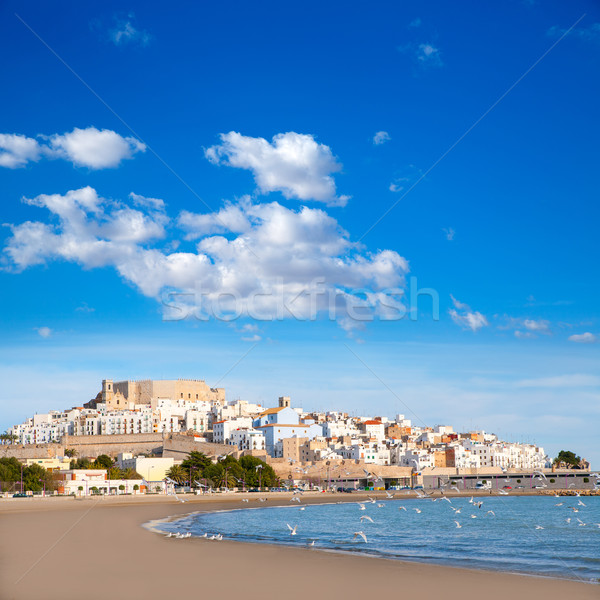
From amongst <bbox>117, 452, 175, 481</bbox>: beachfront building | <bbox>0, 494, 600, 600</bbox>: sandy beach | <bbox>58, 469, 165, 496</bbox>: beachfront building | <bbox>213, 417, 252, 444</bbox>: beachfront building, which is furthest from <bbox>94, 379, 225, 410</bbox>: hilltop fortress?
<bbox>0, 494, 600, 600</bbox>: sandy beach

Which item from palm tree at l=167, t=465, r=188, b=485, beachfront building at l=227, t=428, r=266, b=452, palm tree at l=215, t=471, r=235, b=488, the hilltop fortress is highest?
the hilltop fortress

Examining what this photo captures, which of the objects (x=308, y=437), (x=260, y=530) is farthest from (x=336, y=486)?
(x=260, y=530)

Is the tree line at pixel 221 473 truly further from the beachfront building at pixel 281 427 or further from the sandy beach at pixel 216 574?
the sandy beach at pixel 216 574

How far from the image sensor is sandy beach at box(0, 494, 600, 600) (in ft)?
50.0

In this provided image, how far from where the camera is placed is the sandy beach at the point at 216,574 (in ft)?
50.0

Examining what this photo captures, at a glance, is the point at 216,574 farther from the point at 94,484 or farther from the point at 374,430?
the point at 374,430

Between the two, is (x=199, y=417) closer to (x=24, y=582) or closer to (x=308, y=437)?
(x=308, y=437)

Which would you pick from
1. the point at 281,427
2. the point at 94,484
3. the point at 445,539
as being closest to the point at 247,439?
the point at 281,427

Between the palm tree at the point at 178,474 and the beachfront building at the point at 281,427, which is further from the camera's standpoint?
the beachfront building at the point at 281,427

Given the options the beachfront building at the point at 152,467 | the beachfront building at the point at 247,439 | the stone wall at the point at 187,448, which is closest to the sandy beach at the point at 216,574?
the beachfront building at the point at 152,467

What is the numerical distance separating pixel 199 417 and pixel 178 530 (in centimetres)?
9750

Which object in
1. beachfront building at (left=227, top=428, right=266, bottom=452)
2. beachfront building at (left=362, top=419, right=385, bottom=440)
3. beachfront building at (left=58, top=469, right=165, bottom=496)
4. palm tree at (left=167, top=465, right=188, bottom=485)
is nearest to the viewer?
beachfront building at (left=58, top=469, right=165, bottom=496)

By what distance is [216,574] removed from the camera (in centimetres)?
1762

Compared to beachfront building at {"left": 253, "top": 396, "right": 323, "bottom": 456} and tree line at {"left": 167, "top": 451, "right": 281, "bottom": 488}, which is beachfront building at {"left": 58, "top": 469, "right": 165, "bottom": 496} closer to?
tree line at {"left": 167, "top": 451, "right": 281, "bottom": 488}
